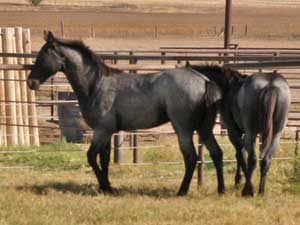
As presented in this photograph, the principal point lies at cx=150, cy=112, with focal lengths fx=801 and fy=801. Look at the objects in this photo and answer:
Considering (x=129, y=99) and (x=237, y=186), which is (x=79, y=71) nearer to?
(x=129, y=99)

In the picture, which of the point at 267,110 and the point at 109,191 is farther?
the point at 109,191

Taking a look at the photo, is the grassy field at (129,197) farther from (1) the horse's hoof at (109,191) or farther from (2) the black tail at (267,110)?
(2) the black tail at (267,110)

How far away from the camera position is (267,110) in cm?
834

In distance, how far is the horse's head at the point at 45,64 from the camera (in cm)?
930

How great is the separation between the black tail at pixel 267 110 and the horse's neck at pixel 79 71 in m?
2.10

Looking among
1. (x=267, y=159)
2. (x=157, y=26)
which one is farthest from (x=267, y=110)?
(x=157, y=26)

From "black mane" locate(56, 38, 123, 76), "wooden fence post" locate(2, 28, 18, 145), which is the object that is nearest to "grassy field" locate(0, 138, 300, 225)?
"black mane" locate(56, 38, 123, 76)

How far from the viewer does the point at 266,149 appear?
847cm

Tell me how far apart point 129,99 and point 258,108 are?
5.09 feet

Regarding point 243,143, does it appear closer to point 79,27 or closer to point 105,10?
point 79,27

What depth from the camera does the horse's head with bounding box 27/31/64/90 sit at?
930 centimetres

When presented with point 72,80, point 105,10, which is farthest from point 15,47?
point 105,10

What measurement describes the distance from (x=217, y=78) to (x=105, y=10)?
7478 centimetres

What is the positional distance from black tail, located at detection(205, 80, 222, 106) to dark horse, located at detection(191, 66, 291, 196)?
0.27ft
